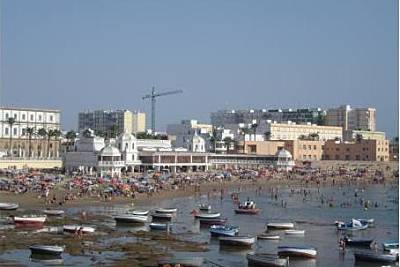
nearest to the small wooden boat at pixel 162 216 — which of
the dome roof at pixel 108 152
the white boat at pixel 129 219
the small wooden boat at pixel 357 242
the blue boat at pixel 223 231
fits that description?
the white boat at pixel 129 219

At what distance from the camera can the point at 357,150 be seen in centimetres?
13175

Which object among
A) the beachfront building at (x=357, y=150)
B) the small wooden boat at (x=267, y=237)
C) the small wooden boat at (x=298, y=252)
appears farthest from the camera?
the beachfront building at (x=357, y=150)

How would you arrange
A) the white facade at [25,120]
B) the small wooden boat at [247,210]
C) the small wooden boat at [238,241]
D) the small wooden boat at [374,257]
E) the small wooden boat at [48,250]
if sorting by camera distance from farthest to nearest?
the white facade at [25,120], the small wooden boat at [247,210], the small wooden boat at [238,241], the small wooden boat at [374,257], the small wooden boat at [48,250]

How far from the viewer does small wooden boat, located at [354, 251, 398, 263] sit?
3397cm

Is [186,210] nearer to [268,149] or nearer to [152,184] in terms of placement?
[152,184]

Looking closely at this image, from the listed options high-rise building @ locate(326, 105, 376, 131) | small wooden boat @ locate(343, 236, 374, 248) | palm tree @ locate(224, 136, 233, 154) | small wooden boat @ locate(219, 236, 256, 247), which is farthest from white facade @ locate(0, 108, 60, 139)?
high-rise building @ locate(326, 105, 376, 131)

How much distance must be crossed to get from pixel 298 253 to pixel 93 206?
26.4 meters

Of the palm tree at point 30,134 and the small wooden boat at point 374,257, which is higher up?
the palm tree at point 30,134

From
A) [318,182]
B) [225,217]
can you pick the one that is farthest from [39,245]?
[318,182]

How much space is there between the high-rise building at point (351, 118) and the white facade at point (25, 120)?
100 meters

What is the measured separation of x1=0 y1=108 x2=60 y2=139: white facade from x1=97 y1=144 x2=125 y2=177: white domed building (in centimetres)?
2506

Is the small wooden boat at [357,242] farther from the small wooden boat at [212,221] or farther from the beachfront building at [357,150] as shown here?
the beachfront building at [357,150]

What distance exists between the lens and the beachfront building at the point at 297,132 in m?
145

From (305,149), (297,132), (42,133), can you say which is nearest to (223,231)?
(42,133)
